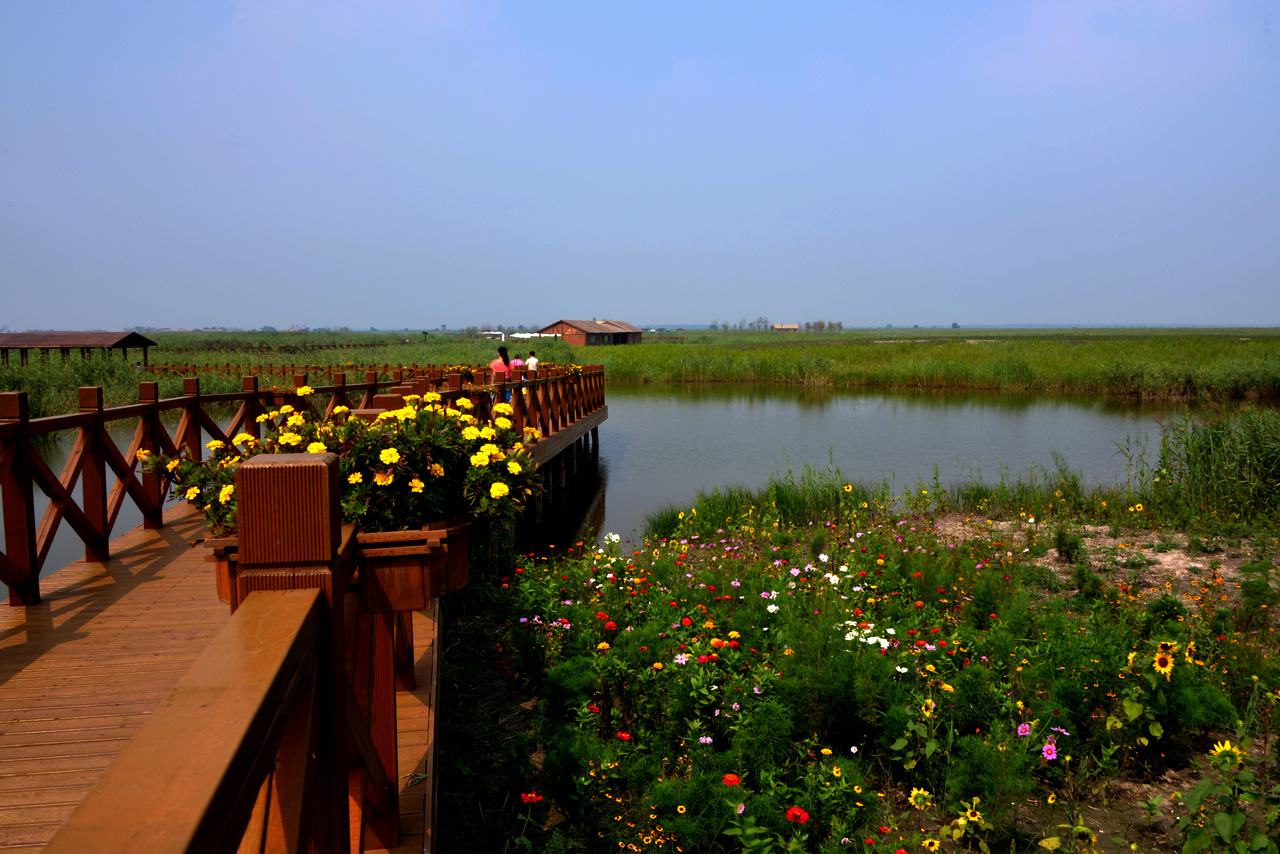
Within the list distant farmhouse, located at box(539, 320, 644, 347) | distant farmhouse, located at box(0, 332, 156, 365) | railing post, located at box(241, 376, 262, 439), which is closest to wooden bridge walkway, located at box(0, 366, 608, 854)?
railing post, located at box(241, 376, 262, 439)

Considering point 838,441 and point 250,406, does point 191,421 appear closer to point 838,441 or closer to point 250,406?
point 250,406

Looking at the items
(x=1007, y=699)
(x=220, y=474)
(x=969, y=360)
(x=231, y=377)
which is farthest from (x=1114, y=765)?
(x=969, y=360)

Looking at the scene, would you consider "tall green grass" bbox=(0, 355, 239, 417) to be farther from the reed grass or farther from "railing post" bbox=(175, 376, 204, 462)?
the reed grass

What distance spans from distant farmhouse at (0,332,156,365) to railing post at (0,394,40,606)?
108 feet

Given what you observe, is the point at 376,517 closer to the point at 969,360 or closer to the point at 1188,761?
the point at 1188,761

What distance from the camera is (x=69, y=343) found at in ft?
121

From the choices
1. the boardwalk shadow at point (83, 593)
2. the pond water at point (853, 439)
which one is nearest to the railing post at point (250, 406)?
the boardwalk shadow at point (83, 593)

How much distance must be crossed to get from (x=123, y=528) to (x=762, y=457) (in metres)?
12.6

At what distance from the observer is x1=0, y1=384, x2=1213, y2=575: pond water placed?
15.9 metres

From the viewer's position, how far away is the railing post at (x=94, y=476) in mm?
6176

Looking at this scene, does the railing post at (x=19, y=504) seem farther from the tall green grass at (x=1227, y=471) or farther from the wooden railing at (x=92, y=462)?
the tall green grass at (x=1227, y=471)

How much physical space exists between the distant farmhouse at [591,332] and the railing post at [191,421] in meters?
70.3

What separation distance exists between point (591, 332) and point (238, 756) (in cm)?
8006

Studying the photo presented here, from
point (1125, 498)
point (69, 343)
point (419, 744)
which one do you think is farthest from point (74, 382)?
point (1125, 498)
